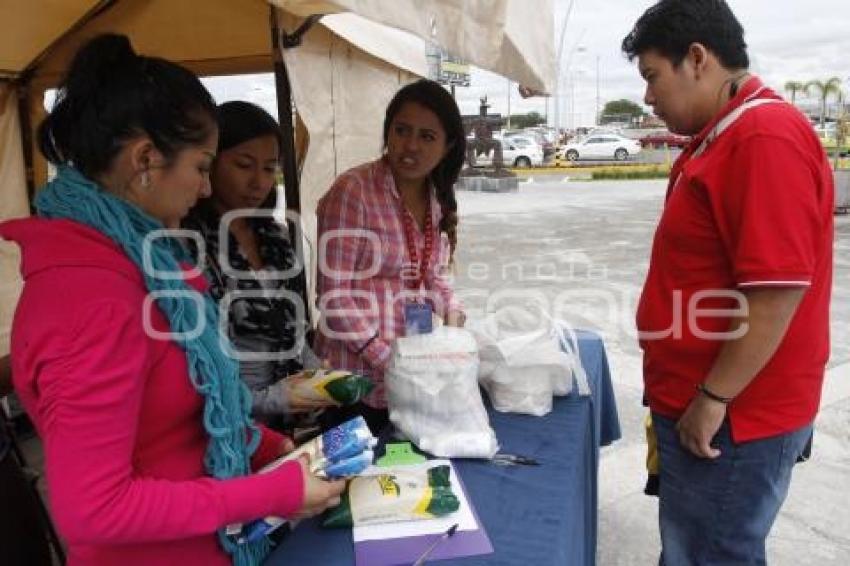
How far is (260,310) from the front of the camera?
5.86ft

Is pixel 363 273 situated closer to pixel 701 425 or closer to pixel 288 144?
pixel 701 425

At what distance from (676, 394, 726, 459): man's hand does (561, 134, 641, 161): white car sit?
31.0 m

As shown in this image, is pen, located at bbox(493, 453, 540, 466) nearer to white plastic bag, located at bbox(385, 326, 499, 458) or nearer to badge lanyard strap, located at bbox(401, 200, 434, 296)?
white plastic bag, located at bbox(385, 326, 499, 458)

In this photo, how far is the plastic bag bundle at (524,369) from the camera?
6.22ft

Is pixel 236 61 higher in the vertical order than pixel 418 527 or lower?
higher

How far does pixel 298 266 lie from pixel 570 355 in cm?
91

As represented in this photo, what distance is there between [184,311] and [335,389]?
0.62 metres

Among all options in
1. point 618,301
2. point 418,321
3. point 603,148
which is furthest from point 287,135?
point 603,148

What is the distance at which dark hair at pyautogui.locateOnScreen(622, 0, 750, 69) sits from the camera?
1466mm

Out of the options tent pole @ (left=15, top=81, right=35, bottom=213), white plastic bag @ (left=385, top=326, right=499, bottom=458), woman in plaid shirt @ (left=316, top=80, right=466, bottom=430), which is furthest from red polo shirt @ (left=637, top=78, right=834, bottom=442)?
tent pole @ (left=15, top=81, right=35, bottom=213)

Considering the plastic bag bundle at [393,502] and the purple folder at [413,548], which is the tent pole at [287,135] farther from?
the purple folder at [413,548]

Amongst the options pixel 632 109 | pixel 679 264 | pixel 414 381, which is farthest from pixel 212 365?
pixel 632 109

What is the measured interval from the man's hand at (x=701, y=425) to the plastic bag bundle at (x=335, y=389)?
773 millimetres

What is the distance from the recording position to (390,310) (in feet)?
6.86
